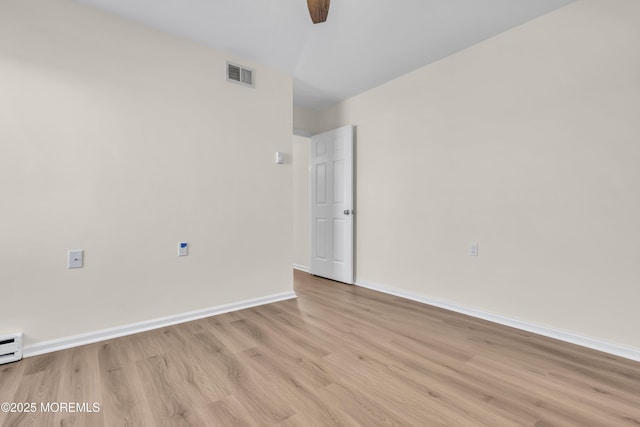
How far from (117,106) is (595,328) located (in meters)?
3.95

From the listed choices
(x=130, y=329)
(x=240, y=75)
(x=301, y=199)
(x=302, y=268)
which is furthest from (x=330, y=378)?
(x=301, y=199)

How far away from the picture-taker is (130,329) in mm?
2279

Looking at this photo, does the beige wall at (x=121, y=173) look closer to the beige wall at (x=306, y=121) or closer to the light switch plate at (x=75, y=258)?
the light switch plate at (x=75, y=258)

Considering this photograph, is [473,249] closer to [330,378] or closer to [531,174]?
[531,174]

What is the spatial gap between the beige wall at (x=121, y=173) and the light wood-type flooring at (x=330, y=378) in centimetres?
39

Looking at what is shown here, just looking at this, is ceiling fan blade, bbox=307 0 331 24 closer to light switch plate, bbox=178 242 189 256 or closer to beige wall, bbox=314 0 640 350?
beige wall, bbox=314 0 640 350

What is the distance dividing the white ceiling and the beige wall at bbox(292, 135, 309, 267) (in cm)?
186

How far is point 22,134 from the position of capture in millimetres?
1944

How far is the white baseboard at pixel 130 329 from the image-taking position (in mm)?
1977

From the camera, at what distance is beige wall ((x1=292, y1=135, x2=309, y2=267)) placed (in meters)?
4.85

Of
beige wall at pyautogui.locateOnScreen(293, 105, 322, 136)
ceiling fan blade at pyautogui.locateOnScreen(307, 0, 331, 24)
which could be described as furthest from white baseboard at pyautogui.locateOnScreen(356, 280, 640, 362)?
ceiling fan blade at pyautogui.locateOnScreen(307, 0, 331, 24)

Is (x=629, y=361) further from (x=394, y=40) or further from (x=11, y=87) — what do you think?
(x=11, y=87)

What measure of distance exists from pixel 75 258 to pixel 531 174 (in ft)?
11.8

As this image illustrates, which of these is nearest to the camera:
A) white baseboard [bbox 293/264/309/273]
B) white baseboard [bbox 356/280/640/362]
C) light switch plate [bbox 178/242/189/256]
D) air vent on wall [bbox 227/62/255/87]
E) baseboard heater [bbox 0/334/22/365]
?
baseboard heater [bbox 0/334/22/365]
